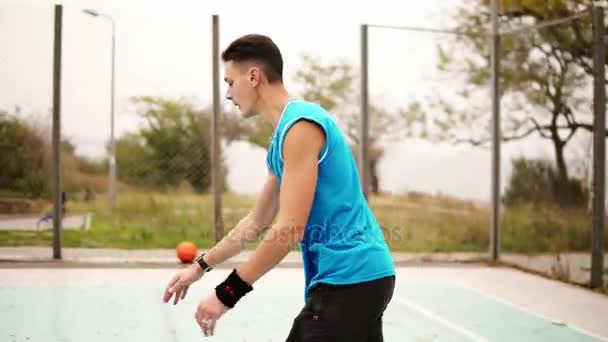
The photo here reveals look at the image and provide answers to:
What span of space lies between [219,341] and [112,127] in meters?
3.34

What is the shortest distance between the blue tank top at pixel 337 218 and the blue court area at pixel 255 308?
2.94m

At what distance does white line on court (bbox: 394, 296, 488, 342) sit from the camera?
5.32m

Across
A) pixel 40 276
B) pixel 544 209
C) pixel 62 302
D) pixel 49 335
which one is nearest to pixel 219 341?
pixel 49 335

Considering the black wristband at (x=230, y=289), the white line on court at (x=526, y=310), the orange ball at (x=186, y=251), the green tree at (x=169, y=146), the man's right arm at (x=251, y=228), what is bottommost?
the white line on court at (x=526, y=310)

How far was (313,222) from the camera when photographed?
2.25 meters

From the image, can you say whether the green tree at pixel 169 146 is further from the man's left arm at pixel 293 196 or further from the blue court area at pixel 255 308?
the man's left arm at pixel 293 196

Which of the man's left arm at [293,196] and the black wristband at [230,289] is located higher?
the man's left arm at [293,196]

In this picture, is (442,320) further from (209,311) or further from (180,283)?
(209,311)

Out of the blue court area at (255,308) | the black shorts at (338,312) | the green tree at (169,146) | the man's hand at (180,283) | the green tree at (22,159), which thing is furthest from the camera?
the green tree at (169,146)

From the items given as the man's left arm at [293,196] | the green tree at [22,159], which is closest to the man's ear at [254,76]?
the man's left arm at [293,196]

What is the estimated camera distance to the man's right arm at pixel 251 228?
101 inches

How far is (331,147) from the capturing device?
2.22 metres

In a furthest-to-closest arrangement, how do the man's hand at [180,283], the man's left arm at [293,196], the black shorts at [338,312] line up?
the man's hand at [180,283]
the black shorts at [338,312]
the man's left arm at [293,196]

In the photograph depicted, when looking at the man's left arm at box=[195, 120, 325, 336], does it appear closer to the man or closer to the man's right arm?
the man
